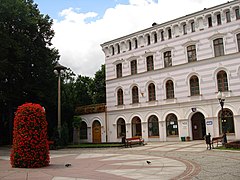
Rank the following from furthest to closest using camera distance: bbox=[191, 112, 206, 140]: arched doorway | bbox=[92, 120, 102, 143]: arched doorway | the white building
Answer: bbox=[92, 120, 102, 143]: arched doorway
bbox=[191, 112, 206, 140]: arched doorway
the white building

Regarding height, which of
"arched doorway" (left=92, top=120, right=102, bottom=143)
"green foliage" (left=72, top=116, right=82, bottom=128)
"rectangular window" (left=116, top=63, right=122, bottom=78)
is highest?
"rectangular window" (left=116, top=63, right=122, bottom=78)

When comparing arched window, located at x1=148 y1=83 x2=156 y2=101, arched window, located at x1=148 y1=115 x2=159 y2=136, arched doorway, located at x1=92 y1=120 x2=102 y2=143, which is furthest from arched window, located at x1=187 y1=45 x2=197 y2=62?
arched doorway, located at x1=92 y1=120 x2=102 y2=143

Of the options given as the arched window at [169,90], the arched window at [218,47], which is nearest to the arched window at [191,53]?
the arched window at [218,47]

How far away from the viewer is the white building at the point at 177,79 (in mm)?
27625

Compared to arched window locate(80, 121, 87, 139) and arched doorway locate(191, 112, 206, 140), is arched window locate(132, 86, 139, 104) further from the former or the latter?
arched window locate(80, 121, 87, 139)

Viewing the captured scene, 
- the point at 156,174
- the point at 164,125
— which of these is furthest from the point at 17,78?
the point at 156,174

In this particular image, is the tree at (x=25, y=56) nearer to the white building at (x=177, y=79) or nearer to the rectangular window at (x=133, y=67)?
the white building at (x=177, y=79)

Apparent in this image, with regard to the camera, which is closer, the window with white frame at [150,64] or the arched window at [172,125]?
the arched window at [172,125]

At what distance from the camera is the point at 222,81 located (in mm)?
27953

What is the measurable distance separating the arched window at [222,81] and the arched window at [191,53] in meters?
3.32

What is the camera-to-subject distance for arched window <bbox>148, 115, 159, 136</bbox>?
32.3 metres

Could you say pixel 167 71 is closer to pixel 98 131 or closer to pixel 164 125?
pixel 164 125

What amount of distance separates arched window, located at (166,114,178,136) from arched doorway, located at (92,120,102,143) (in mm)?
10181

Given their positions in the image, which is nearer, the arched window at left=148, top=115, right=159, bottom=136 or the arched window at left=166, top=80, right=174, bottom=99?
the arched window at left=166, top=80, right=174, bottom=99
